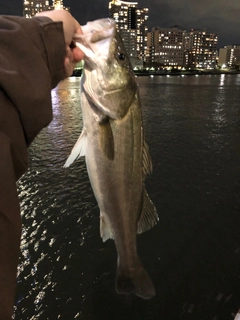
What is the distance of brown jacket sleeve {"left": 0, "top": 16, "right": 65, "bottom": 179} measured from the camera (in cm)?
125

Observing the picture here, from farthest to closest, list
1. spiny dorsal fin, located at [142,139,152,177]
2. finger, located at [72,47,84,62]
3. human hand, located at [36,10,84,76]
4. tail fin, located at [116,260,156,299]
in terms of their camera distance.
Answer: tail fin, located at [116,260,156,299]
spiny dorsal fin, located at [142,139,152,177]
finger, located at [72,47,84,62]
human hand, located at [36,10,84,76]

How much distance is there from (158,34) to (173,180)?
18764 centimetres

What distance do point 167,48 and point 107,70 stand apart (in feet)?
629

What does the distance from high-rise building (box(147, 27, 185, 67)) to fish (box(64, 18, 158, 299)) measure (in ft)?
601

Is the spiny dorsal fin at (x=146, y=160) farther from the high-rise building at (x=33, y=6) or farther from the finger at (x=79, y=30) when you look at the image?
the high-rise building at (x=33, y=6)

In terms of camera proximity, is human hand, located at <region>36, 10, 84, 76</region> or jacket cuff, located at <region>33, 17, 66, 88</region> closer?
jacket cuff, located at <region>33, 17, 66, 88</region>

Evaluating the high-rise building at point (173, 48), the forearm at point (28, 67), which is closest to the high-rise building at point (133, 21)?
the high-rise building at point (173, 48)

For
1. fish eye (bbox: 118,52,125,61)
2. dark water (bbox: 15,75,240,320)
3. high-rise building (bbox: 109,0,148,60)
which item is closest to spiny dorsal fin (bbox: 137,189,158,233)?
fish eye (bbox: 118,52,125,61)

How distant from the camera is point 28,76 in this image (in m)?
1.34

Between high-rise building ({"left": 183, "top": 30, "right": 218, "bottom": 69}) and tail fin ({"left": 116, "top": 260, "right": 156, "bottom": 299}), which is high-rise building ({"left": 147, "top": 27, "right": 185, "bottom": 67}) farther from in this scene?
tail fin ({"left": 116, "top": 260, "right": 156, "bottom": 299})

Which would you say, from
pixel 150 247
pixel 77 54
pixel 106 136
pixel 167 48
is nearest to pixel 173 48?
pixel 167 48

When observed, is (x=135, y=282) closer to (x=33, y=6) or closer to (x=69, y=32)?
(x=69, y=32)

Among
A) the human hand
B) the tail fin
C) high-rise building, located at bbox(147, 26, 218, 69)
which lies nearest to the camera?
the human hand

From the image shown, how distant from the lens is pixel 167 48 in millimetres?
177625
